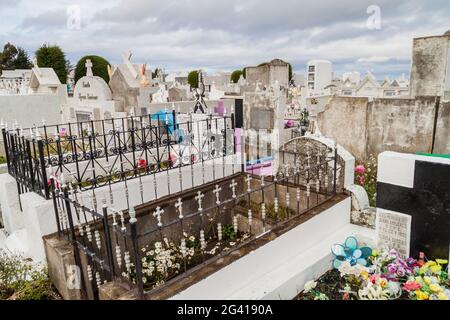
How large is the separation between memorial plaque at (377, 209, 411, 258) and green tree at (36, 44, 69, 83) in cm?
3123

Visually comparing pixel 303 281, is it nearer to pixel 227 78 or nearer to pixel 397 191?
pixel 397 191

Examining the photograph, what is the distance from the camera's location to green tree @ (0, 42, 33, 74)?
4884 centimetres

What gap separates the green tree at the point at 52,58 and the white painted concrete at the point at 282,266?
30664mm

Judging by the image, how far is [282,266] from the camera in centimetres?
412

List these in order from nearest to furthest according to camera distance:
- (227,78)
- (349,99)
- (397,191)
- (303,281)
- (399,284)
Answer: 1. (399,284)
2. (303,281)
3. (397,191)
4. (349,99)
5. (227,78)

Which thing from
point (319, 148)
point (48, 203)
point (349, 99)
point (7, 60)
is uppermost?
point (7, 60)

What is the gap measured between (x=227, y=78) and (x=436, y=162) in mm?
39301

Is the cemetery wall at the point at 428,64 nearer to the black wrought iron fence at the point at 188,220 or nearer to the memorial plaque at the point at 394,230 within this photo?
the black wrought iron fence at the point at 188,220

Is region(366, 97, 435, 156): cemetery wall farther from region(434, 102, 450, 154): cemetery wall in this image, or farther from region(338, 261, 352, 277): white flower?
region(338, 261, 352, 277): white flower

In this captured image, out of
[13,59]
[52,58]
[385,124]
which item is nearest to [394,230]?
[385,124]

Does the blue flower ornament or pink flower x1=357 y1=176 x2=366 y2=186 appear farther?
pink flower x1=357 y1=176 x2=366 y2=186

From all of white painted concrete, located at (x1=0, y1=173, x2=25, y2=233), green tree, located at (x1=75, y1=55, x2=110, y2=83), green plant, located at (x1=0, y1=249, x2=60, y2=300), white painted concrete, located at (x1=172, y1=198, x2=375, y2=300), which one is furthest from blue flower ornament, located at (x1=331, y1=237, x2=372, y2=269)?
green tree, located at (x1=75, y1=55, x2=110, y2=83)

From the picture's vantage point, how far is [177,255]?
512 centimetres
